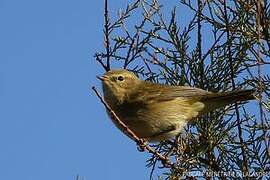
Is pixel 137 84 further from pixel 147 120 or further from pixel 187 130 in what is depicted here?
pixel 187 130

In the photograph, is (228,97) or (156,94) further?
(156,94)

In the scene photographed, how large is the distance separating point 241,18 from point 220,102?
28.6 inches

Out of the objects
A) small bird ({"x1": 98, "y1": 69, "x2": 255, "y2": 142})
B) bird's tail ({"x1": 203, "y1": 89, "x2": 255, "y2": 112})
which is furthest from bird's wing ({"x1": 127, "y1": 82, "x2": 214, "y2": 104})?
bird's tail ({"x1": 203, "y1": 89, "x2": 255, "y2": 112})

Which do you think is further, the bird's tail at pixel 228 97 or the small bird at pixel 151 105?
the small bird at pixel 151 105

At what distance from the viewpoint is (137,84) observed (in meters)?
6.05

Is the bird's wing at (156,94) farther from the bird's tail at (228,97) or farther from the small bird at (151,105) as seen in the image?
the bird's tail at (228,97)

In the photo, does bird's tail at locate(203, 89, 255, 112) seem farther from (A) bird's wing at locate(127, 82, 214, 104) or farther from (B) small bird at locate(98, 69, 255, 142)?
(A) bird's wing at locate(127, 82, 214, 104)

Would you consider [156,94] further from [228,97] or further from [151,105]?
[228,97]

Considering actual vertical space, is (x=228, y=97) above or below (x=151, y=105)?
below

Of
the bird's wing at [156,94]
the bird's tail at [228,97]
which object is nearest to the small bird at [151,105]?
the bird's wing at [156,94]

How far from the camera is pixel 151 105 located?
19.1 feet

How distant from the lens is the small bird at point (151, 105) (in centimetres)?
534

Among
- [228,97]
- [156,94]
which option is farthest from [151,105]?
[228,97]

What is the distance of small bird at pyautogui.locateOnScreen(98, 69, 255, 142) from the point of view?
17.5 feet
